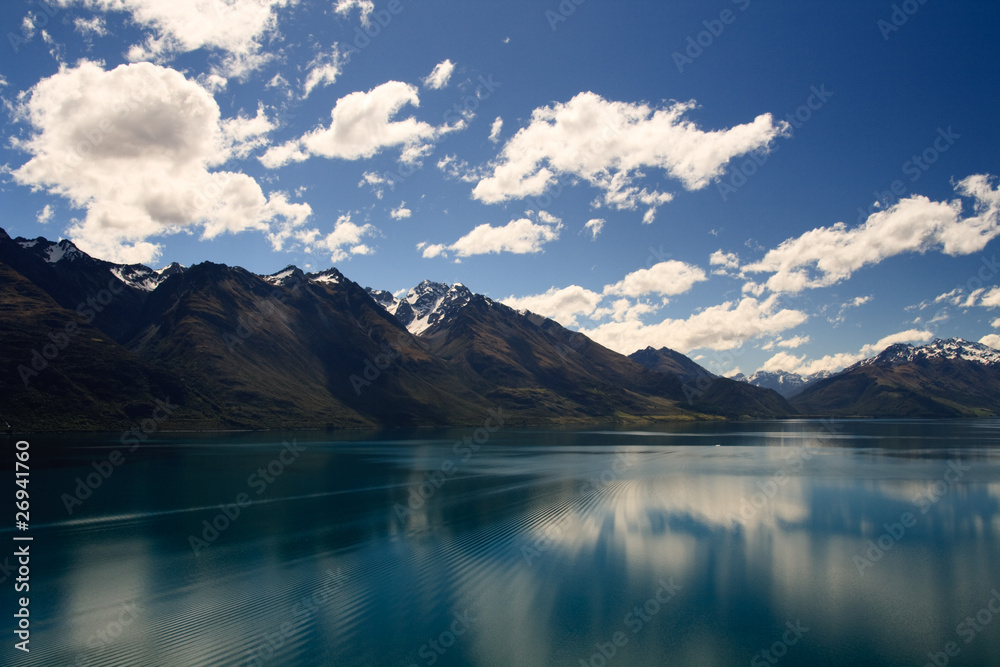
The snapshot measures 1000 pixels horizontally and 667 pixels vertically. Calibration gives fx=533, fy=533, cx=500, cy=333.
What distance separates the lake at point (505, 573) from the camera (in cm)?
2811

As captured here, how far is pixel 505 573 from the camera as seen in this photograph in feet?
133

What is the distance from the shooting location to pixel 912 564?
43.2 metres

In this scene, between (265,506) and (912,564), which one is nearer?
(912,564)

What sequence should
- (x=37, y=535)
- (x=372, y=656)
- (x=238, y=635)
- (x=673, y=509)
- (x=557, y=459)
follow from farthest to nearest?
(x=557, y=459) < (x=673, y=509) < (x=37, y=535) < (x=238, y=635) < (x=372, y=656)

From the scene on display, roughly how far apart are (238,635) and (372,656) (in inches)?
311

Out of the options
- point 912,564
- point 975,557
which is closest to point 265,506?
point 912,564

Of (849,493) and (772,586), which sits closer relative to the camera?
(772,586)

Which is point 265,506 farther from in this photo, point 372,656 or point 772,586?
point 772,586

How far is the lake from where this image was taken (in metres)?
28.1

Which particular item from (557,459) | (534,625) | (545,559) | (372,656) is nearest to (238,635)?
(372,656)

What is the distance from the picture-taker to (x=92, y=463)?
9981 cm

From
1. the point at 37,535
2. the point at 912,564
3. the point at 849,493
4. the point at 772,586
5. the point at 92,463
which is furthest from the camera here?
the point at 92,463

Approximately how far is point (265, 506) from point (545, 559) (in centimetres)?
3937

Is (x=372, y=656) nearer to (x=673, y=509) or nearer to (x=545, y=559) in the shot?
(x=545, y=559)
